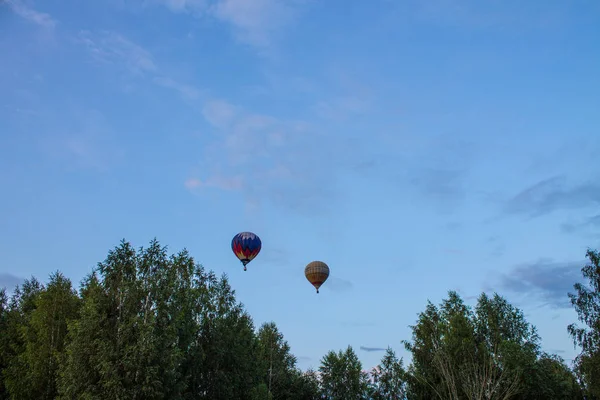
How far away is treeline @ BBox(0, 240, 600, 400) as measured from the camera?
95.3ft

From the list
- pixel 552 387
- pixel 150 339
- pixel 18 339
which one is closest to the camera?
pixel 150 339

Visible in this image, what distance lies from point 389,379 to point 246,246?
120 ft

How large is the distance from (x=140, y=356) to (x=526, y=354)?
4150cm

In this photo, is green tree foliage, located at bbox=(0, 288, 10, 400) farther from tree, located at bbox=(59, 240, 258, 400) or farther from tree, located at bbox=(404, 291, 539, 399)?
tree, located at bbox=(404, 291, 539, 399)

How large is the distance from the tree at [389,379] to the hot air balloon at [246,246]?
3366 centimetres

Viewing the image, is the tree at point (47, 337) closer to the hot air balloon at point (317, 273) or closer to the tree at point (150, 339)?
the tree at point (150, 339)

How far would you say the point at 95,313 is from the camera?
29797 millimetres

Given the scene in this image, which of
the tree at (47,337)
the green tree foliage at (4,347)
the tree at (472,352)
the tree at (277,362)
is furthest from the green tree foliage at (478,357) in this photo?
the green tree foliage at (4,347)

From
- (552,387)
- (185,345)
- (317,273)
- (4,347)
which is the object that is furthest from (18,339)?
(552,387)

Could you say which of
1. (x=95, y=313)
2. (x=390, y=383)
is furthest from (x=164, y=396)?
(x=390, y=383)

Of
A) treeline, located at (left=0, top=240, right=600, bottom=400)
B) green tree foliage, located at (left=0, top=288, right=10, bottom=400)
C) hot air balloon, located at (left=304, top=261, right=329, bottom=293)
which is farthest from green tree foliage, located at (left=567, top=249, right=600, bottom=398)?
green tree foliage, located at (left=0, top=288, right=10, bottom=400)

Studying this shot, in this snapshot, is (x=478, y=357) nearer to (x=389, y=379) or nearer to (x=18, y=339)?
(x=389, y=379)

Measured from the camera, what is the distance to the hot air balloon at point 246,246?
4888 centimetres

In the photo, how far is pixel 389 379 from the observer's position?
236 ft
